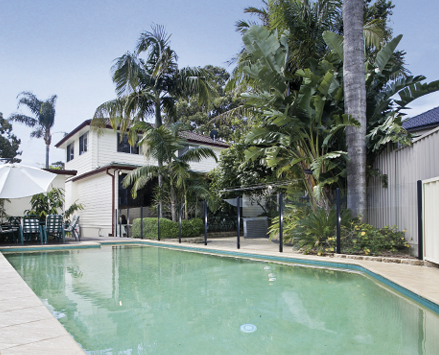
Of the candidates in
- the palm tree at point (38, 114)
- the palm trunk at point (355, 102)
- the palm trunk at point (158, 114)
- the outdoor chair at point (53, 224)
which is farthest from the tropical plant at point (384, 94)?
the palm tree at point (38, 114)

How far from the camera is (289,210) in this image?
9.95 m

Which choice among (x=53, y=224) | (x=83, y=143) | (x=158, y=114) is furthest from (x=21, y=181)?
(x=83, y=143)

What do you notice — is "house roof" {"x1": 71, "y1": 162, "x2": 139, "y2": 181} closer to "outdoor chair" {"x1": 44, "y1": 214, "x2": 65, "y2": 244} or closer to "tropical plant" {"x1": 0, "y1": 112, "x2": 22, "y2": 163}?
"outdoor chair" {"x1": 44, "y1": 214, "x2": 65, "y2": 244}

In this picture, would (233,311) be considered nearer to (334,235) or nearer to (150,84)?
(334,235)

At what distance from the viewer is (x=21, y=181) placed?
11641 millimetres

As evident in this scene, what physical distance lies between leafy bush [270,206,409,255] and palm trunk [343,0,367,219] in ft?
1.57

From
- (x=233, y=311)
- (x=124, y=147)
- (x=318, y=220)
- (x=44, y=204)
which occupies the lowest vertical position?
(x=233, y=311)

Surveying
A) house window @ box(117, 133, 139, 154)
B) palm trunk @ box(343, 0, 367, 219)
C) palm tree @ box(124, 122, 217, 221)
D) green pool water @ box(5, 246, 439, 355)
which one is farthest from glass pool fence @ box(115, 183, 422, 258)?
house window @ box(117, 133, 139, 154)

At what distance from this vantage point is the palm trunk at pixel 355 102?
27.6 feet

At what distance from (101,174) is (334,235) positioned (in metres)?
13.0

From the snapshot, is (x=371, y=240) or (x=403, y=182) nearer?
(x=371, y=240)

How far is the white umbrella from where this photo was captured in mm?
11326

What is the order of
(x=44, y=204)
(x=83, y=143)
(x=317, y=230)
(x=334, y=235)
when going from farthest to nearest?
(x=83, y=143) < (x=44, y=204) < (x=317, y=230) < (x=334, y=235)

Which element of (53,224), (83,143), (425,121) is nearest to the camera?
(53,224)
